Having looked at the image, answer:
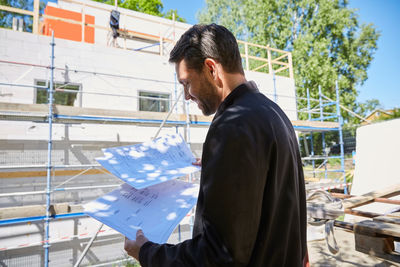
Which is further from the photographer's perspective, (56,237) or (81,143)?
(81,143)

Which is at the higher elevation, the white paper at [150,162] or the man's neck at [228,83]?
the man's neck at [228,83]

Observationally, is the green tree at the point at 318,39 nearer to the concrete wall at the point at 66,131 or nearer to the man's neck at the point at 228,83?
the concrete wall at the point at 66,131

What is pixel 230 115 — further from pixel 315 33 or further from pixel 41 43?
pixel 315 33

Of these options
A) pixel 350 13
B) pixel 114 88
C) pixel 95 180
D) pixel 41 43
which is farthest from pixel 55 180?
pixel 350 13

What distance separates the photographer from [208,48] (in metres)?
0.86

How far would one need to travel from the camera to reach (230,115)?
2.29 ft

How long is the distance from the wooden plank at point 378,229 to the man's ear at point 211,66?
3.01ft

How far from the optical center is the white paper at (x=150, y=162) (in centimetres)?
119

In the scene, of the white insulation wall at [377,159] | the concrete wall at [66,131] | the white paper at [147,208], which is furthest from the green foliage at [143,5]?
the white paper at [147,208]

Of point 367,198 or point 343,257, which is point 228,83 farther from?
point 343,257

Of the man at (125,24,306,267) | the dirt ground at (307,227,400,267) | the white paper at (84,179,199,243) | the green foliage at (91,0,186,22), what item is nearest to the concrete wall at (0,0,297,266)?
the dirt ground at (307,227,400,267)

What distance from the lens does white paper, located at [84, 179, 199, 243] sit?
1002mm

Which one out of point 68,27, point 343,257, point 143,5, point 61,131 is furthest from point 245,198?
point 143,5

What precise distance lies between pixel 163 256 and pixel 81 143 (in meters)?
5.78
